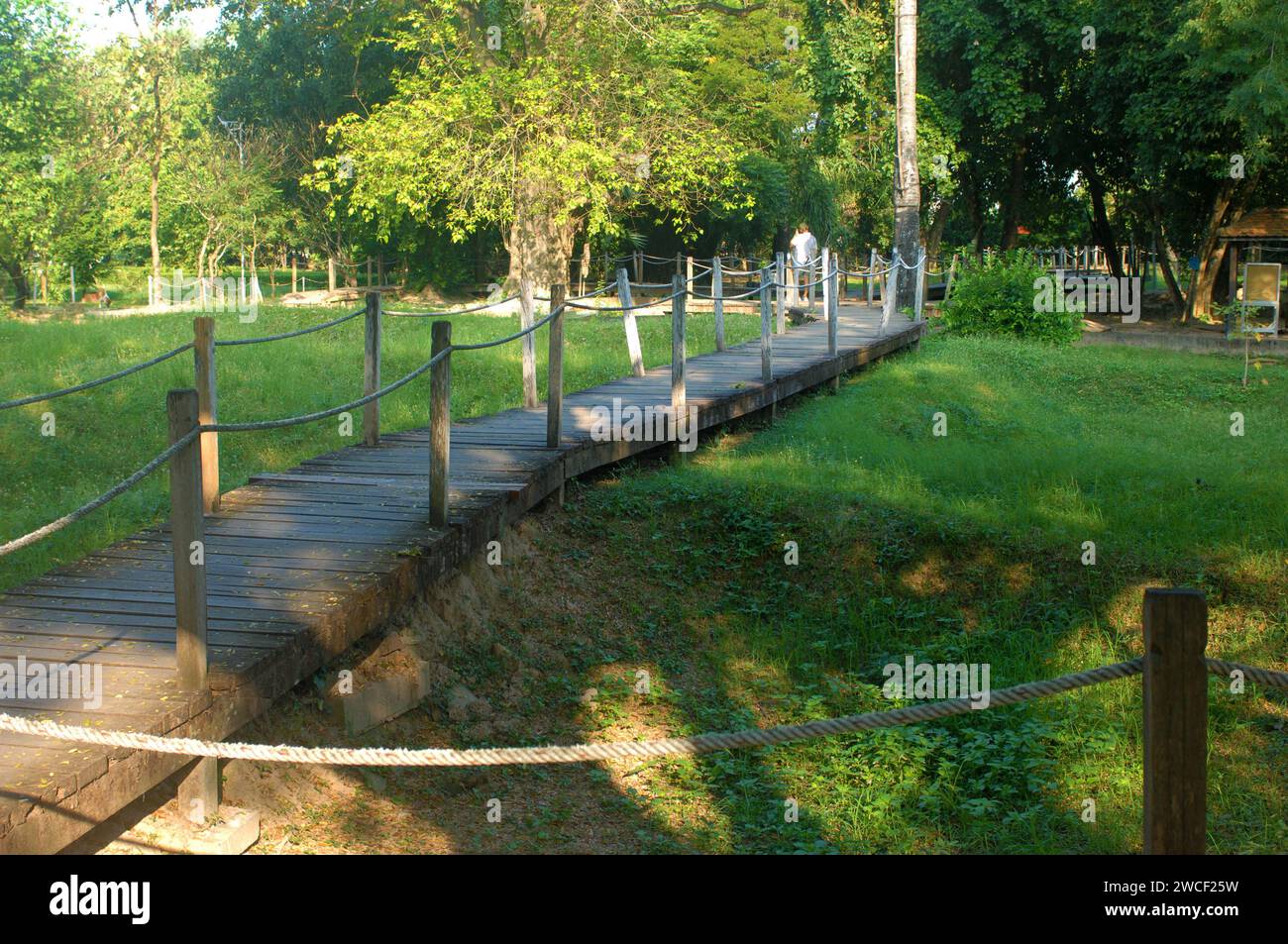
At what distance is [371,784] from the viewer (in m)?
5.89

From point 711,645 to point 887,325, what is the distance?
12069mm

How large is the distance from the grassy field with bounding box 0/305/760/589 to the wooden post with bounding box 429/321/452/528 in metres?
2.57

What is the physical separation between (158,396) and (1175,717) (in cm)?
1080

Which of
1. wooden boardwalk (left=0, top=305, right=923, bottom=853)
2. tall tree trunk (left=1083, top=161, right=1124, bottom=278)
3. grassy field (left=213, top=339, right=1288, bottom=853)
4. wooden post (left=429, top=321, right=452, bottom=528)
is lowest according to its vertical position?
grassy field (left=213, top=339, right=1288, bottom=853)

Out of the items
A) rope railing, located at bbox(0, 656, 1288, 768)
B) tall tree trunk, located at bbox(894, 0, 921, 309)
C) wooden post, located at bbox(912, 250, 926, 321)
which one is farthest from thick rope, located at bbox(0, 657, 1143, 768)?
tall tree trunk, located at bbox(894, 0, 921, 309)

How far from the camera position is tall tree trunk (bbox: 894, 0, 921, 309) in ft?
75.6

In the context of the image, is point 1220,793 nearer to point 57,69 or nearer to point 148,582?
point 148,582

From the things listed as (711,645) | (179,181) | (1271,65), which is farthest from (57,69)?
(711,645)

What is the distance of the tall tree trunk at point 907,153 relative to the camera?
2303 cm

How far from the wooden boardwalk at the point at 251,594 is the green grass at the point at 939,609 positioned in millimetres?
1218

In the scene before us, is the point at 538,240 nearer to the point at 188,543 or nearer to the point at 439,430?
the point at 439,430

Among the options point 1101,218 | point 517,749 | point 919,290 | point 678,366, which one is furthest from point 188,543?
point 1101,218

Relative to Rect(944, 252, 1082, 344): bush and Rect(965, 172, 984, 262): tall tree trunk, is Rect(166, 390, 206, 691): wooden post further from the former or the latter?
Rect(965, 172, 984, 262): tall tree trunk

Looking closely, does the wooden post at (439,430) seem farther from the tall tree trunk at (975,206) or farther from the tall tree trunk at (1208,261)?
the tall tree trunk at (975,206)
